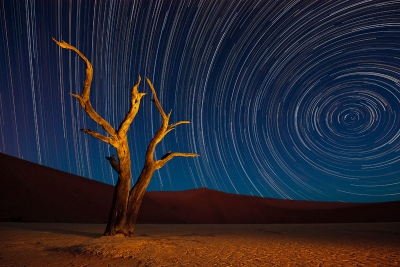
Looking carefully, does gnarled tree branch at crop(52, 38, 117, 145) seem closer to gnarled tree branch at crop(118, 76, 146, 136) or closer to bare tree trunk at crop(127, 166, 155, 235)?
gnarled tree branch at crop(118, 76, 146, 136)

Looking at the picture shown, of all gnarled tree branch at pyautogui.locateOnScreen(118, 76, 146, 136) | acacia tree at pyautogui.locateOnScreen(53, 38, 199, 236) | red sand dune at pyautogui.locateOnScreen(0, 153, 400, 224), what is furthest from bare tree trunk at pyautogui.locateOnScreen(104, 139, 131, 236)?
red sand dune at pyautogui.locateOnScreen(0, 153, 400, 224)

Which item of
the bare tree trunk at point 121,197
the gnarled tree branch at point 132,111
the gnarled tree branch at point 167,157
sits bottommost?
the bare tree trunk at point 121,197

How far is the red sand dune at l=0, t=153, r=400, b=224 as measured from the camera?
29.0 metres

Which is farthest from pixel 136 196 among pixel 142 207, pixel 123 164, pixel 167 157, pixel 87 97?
pixel 142 207

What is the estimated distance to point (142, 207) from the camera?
42656mm

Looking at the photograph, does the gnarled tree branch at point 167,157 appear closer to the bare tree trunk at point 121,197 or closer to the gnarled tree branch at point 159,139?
the gnarled tree branch at point 159,139

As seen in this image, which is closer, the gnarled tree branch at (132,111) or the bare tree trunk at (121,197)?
the bare tree trunk at (121,197)

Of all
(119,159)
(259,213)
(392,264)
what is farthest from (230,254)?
(259,213)

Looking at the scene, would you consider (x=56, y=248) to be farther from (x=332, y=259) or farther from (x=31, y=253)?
(x=332, y=259)

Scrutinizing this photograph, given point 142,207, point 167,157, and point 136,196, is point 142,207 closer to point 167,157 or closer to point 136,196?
point 167,157

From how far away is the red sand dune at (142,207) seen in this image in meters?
29.0

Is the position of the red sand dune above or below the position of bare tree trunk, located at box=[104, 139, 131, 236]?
above

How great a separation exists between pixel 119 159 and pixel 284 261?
7.21 m

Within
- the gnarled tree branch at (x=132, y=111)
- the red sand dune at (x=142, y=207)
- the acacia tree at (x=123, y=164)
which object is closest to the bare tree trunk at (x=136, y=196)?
the acacia tree at (x=123, y=164)
